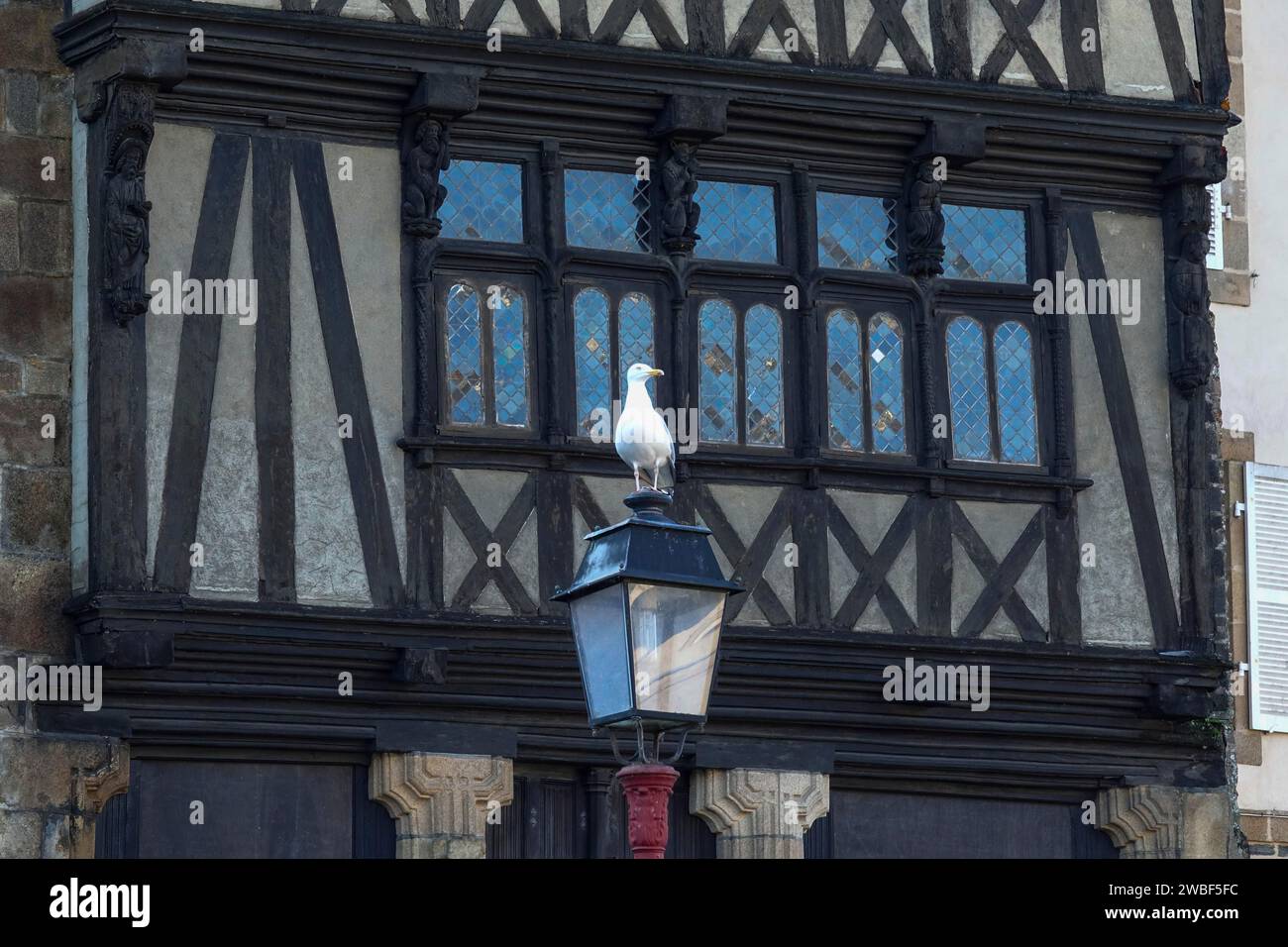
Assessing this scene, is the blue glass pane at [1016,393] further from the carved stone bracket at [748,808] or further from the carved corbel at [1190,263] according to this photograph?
the carved stone bracket at [748,808]

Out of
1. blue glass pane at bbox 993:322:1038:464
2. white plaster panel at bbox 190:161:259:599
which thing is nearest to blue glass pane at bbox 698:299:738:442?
blue glass pane at bbox 993:322:1038:464

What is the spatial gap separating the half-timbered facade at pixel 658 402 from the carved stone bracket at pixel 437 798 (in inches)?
0.8

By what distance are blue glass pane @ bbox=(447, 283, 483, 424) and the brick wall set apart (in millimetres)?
1756

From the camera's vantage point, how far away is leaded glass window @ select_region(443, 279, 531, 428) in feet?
51.3

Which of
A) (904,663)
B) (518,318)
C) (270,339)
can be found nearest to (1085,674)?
(904,663)

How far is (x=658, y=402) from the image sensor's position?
15867mm

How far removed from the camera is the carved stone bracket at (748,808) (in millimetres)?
15914

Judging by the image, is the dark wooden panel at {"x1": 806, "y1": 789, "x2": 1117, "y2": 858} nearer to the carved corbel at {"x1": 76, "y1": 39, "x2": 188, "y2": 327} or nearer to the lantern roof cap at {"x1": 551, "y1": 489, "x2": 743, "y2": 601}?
the carved corbel at {"x1": 76, "y1": 39, "x2": 188, "y2": 327}

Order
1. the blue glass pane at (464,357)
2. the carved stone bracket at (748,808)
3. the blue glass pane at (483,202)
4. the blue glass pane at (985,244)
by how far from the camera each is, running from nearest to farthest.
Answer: the blue glass pane at (464,357) < the blue glass pane at (483,202) < the carved stone bracket at (748,808) < the blue glass pane at (985,244)

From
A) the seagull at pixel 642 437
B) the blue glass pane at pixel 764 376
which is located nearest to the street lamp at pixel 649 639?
the seagull at pixel 642 437

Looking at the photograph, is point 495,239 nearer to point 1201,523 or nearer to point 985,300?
point 985,300

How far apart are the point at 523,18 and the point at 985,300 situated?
2726 mm

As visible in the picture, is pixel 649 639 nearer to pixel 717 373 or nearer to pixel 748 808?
pixel 748 808

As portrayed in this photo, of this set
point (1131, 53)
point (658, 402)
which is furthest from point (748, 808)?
point (1131, 53)
